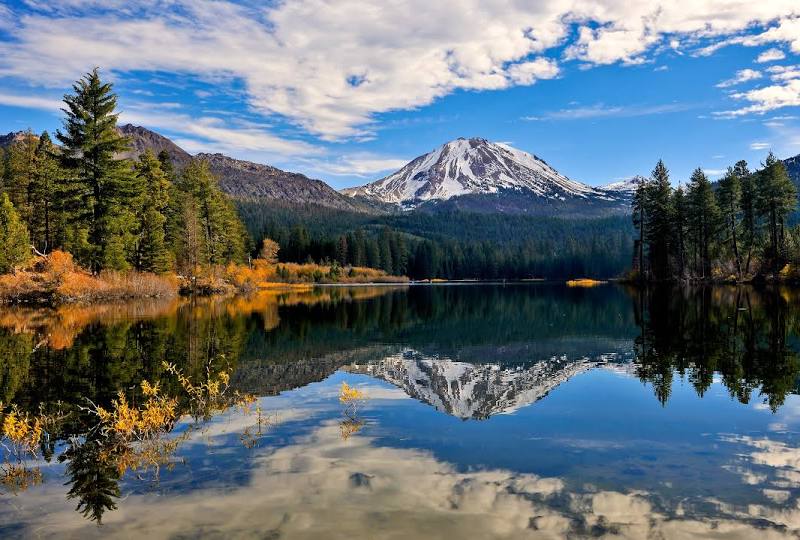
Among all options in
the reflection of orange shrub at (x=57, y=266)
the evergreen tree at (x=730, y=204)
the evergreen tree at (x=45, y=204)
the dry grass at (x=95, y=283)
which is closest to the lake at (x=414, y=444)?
the dry grass at (x=95, y=283)

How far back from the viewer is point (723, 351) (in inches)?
823

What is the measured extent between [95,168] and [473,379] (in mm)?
45626

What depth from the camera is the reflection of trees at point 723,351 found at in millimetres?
15704

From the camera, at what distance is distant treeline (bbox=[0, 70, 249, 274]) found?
5103 cm

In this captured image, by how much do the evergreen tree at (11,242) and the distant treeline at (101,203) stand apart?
0.24ft

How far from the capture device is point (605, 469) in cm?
927

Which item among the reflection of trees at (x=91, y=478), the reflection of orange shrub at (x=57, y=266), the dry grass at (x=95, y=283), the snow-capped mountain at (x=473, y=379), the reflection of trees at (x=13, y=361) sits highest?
the reflection of orange shrub at (x=57, y=266)

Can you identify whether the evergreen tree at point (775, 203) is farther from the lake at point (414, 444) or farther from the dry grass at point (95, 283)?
the dry grass at point (95, 283)

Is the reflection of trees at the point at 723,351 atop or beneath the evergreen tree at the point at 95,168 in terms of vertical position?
beneath

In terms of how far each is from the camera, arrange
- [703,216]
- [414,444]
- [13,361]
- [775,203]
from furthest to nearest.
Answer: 1. [703,216]
2. [775,203]
3. [13,361]
4. [414,444]

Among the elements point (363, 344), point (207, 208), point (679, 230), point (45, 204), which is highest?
point (207, 208)

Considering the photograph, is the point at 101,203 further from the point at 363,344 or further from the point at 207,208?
the point at 363,344

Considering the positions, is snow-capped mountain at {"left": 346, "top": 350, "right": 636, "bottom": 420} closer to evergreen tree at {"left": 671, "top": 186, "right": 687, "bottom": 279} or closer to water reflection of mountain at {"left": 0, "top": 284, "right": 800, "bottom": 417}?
water reflection of mountain at {"left": 0, "top": 284, "right": 800, "bottom": 417}

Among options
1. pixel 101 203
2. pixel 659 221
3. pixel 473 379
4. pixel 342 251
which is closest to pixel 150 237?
pixel 101 203
